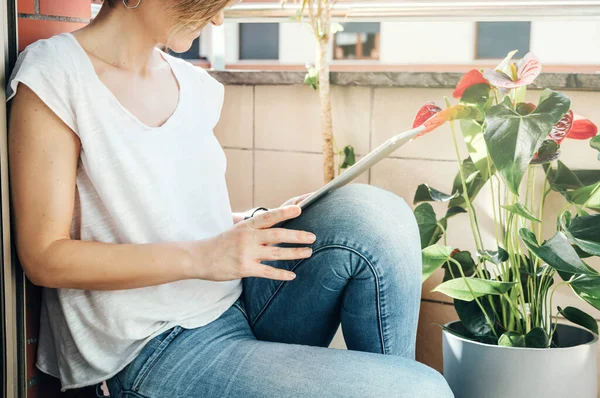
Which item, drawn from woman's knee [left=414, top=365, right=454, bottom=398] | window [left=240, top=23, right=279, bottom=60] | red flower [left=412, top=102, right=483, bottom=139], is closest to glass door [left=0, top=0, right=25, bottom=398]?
woman's knee [left=414, top=365, right=454, bottom=398]

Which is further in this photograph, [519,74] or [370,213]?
[519,74]

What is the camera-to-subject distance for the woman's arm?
0.86 meters

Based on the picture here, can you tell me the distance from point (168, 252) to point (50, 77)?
0.91 feet

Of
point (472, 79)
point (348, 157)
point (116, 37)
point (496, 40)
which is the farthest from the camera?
point (496, 40)

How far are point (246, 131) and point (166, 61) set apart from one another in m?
0.77

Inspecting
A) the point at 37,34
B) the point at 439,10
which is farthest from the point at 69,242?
the point at 439,10

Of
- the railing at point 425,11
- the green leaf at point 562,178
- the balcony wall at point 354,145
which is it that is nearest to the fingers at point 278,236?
the green leaf at point 562,178

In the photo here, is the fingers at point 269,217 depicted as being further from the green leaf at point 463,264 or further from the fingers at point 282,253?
the green leaf at point 463,264

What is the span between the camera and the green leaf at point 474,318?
1.40 meters

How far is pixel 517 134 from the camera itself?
1158 mm

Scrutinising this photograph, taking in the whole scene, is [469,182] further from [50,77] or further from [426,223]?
[50,77]

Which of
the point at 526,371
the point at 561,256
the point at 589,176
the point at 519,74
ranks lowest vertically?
the point at 526,371

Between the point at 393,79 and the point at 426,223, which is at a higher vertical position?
the point at 393,79

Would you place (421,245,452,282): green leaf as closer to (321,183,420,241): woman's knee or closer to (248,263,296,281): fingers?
(321,183,420,241): woman's knee
